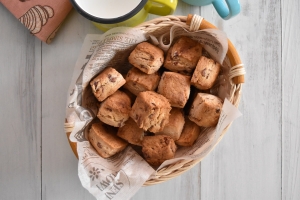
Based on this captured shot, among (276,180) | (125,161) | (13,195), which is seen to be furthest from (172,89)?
(13,195)

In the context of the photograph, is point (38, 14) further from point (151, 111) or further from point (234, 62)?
point (234, 62)

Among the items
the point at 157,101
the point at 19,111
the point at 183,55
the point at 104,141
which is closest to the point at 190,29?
the point at 183,55

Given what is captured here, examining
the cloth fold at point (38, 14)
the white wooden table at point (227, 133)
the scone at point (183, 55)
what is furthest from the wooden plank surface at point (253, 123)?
the cloth fold at point (38, 14)

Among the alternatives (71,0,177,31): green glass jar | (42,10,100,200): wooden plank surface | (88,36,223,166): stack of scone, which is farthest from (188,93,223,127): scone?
(42,10,100,200): wooden plank surface

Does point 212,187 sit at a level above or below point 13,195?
above

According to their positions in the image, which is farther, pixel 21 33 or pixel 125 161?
pixel 21 33

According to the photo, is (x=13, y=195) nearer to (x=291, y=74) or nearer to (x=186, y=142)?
(x=186, y=142)
